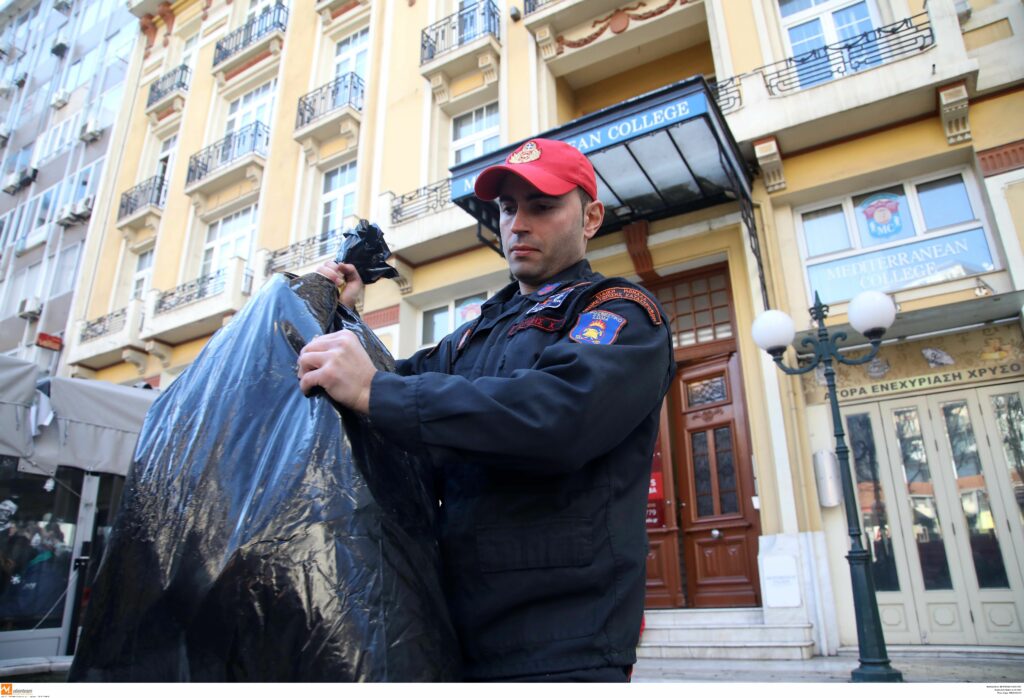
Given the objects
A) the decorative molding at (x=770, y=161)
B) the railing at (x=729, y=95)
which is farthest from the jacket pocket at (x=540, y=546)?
the railing at (x=729, y=95)

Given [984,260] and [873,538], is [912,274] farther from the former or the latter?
[873,538]

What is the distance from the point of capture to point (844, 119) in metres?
7.66

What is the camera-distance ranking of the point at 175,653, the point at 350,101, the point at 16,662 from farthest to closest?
1. the point at 350,101
2. the point at 16,662
3. the point at 175,653

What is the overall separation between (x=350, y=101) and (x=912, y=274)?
10494 millimetres

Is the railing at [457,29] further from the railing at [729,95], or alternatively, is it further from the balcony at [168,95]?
the balcony at [168,95]

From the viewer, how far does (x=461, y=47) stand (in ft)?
37.6

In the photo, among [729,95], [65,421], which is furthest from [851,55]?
[65,421]

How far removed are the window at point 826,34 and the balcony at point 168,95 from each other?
15.2m

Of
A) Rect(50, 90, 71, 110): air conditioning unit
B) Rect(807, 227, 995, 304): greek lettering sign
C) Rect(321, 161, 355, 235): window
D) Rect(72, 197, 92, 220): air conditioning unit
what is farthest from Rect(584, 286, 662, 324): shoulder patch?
Rect(50, 90, 71, 110): air conditioning unit

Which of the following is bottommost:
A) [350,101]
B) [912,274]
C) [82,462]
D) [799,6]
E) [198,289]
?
[82,462]

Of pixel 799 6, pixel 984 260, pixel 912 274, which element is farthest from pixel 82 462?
pixel 799 6

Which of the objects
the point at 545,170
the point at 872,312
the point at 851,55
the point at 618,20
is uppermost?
the point at 618,20

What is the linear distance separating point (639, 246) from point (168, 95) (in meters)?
14.9

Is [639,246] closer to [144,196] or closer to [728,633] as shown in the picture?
Answer: [728,633]
